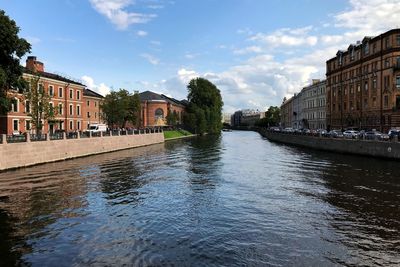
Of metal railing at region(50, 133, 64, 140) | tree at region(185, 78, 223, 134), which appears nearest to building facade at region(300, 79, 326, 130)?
tree at region(185, 78, 223, 134)

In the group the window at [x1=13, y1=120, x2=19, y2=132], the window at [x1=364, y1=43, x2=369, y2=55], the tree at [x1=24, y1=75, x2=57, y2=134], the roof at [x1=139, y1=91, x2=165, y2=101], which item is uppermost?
the window at [x1=364, y1=43, x2=369, y2=55]

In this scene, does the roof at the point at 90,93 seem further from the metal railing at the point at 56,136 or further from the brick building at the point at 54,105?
the metal railing at the point at 56,136

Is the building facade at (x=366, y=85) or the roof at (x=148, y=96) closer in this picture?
the building facade at (x=366, y=85)

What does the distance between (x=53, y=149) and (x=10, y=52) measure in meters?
13.1

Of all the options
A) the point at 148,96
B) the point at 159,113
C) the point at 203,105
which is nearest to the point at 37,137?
the point at 159,113

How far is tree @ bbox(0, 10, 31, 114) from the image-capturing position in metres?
44.1

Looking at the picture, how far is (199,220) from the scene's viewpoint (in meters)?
18.0

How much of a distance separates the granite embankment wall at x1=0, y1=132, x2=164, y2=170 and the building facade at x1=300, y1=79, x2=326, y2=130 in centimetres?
7728

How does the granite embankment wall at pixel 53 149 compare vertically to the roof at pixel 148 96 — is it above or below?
below

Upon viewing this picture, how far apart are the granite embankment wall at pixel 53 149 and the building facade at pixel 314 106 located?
77283 mm

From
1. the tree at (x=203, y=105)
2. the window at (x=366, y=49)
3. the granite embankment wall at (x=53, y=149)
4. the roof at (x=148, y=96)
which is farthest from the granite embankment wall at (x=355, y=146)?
the roof at (x=148, y=96)

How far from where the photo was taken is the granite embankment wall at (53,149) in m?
36.3

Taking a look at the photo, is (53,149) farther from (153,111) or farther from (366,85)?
(153,111)

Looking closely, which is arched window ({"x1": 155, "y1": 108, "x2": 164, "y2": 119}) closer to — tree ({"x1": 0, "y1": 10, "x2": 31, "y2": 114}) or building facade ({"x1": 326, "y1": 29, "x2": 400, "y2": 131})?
building facade ({"x1": 326, "y1": 29, "x2": 400, "y2": 131})
